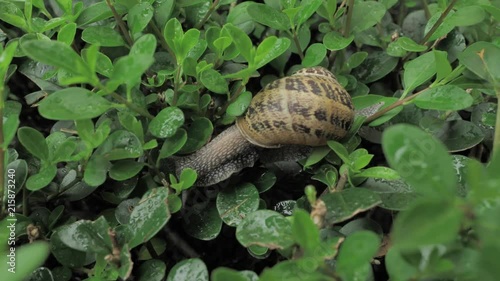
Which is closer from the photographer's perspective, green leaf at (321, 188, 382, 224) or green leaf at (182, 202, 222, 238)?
green leaf at (321, 188, 382, 224)

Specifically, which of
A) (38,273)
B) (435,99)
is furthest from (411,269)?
(38,273)

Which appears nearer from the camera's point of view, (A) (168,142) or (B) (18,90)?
(A) (168,142)

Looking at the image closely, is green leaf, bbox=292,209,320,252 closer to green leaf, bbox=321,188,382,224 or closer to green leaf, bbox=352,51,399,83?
green leaf, bbox=321,188,382,224

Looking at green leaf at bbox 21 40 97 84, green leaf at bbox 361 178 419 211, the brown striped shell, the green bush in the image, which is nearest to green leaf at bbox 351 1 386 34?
the green bush

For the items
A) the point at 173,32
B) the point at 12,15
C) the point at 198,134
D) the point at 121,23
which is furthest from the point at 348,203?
the point at 12,15

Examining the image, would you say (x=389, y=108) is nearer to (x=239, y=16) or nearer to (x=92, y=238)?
(x=239, y=16)

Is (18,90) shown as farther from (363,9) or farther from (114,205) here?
(363,9)

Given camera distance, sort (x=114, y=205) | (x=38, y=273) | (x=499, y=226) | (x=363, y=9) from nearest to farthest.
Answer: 1. (x=499, y=226)
2. (x=38, y=273)
3. (x=114, y=205)
4. (x=363, y=9)
